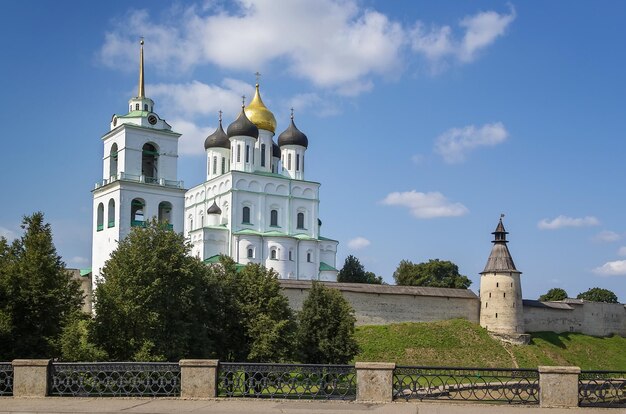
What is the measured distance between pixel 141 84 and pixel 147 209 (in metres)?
8.01

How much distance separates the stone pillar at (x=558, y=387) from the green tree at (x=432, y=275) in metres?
50.9

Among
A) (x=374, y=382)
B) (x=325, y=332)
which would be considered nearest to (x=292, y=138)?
(x=325, y=332)

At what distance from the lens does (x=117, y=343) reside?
864 inches

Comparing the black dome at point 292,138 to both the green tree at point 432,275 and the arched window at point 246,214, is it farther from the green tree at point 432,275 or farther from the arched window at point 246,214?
the green tree at point 432,275

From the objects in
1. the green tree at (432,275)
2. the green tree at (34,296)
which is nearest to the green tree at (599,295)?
the green tree at (432,275)

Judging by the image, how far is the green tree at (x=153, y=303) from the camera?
22.0 m

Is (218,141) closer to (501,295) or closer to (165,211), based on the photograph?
(165,211)

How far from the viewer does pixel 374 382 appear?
11.9m

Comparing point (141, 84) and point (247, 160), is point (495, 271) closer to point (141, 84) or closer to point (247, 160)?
point (247, 160)

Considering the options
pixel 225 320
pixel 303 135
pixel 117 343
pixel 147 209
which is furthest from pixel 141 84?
pixel 117 343

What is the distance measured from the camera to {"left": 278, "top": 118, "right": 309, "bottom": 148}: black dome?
53.8m

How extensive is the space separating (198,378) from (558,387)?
549 centimetres

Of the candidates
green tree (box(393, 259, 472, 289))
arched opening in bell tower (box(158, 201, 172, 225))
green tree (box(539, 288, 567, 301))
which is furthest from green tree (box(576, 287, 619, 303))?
arched opening in bell tower (box(158, 201, 172, 225))

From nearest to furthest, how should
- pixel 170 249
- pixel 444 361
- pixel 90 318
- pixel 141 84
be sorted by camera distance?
pixel 90 318
pixel 170 249
pixel 444 361
pixel 141 84
